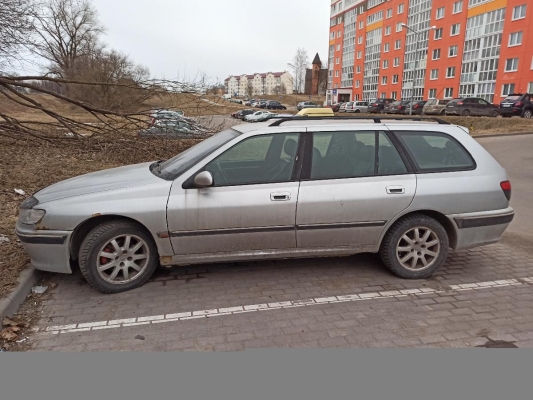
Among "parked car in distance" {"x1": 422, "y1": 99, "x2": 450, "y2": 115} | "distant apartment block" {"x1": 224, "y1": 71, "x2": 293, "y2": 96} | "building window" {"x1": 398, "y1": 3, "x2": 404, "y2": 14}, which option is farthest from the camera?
"distant apartment block" {"x1": 224, "y1": 71, "x2": 293, "y2": 96}

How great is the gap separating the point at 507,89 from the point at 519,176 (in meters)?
31.3

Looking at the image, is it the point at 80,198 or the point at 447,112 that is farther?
the point at 447,112

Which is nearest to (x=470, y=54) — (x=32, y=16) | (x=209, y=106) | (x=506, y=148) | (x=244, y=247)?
(x=506, y=148)

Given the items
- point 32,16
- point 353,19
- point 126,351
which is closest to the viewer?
point 126,351

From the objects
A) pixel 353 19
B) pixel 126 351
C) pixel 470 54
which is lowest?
pixel 126 351

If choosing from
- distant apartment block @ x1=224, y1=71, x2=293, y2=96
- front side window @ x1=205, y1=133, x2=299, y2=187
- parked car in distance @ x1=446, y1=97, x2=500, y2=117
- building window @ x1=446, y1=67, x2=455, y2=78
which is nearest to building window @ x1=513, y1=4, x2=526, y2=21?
building window @ x1=446, y1=67, x2=455, y2=78

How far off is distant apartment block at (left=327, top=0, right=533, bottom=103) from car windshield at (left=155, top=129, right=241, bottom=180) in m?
38.3

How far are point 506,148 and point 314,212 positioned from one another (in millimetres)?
15825

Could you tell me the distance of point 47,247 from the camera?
353 cm

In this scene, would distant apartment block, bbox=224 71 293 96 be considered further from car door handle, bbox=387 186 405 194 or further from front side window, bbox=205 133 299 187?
car door handle, bbox=387 186 405 194

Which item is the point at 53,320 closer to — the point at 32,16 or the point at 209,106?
the point at 209,106

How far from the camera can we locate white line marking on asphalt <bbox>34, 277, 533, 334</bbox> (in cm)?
313

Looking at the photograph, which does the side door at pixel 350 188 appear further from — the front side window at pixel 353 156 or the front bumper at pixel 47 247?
the front bumper at pixel 47 247

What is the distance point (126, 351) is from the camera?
9.25 feet
